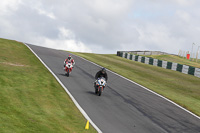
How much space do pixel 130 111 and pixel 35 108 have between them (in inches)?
194

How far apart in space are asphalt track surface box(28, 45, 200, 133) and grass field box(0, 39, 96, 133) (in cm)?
91

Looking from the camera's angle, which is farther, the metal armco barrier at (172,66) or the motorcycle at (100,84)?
the metal armco barrier at (172,66)

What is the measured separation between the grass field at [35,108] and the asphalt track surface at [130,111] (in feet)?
2.99

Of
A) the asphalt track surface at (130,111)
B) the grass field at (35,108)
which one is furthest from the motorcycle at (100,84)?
the grass field at (35,108)

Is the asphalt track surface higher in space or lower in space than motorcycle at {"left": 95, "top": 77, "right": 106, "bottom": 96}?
lower

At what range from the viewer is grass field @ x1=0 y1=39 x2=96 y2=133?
923cm

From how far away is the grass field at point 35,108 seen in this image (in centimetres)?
923

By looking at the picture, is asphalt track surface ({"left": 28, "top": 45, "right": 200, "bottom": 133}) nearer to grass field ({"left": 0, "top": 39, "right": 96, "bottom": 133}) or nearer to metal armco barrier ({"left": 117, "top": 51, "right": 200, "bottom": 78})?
grass field ({"left": 0, "top": 39, "right": 96, "bottom": 133})

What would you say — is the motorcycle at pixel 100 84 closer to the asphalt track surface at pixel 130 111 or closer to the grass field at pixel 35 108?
the asphalt track surface at pixel 130 111

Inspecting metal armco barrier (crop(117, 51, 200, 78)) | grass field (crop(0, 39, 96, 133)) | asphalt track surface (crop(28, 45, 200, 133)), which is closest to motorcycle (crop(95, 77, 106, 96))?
asphalt track surface (crop(28, 45, 200, 133))

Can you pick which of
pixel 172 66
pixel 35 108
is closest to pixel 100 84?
→ pixel 35 108

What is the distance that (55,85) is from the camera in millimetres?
16750

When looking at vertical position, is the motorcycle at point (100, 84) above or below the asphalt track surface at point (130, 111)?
above

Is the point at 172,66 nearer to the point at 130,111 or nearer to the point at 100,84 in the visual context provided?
the point at 100,84
